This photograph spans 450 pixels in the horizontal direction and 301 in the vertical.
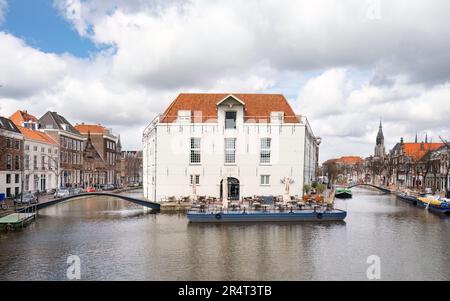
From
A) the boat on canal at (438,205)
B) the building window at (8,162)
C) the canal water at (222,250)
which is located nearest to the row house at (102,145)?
the building window at (8,162)

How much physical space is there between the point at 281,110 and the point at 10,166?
39257mm

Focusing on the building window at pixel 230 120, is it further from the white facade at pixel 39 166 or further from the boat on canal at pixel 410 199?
the boat on canal at pixel 410 199

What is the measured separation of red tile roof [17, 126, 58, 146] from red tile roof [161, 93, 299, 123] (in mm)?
26077

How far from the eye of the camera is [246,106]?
175ft

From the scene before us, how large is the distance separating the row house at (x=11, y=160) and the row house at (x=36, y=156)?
1.30 meters

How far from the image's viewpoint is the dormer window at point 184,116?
1992 inches

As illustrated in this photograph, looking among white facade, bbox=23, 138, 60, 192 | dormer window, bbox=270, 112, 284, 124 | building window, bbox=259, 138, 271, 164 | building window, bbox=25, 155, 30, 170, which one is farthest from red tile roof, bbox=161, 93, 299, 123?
building window, bbox=25, 155, 30, 170

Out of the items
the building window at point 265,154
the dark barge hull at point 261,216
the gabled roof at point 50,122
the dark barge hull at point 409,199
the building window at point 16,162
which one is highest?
the gabled roof at point 50,122

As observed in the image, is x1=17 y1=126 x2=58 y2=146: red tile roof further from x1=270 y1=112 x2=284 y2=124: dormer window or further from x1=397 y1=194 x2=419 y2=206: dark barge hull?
x1=397 y1=194 x2=419 y2=206: dark barge hull

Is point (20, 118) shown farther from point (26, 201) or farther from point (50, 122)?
point (26, 201)

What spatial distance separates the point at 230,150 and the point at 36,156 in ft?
117

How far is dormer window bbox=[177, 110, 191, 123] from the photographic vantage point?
5059cm
